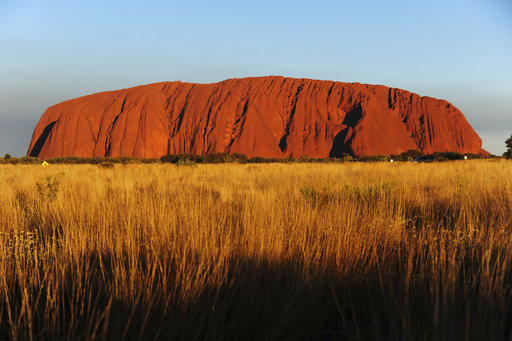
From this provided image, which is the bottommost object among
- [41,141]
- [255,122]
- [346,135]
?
[41,141]

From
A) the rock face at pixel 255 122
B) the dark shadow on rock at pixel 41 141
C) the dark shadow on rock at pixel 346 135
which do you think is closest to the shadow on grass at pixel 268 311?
the rock face at pixel 255 122

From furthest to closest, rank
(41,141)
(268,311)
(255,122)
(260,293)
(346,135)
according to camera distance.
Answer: (41,141) < (255,122) < (346,135) < (260,293) < (268,311)

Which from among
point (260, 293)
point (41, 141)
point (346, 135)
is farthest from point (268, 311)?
point (41, 141)

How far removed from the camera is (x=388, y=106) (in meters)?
80.2

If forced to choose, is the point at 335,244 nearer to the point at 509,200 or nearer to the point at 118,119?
the point at 509,200

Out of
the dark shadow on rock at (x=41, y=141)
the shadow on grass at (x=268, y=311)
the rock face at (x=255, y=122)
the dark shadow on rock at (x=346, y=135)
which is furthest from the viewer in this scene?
the dark shadow on rock at (x=41, y=141)

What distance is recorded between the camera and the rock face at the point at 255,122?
68.1m

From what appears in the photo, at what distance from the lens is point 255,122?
230ft

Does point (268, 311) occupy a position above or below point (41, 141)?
below

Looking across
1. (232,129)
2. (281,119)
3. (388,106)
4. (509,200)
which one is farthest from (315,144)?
(509,200)

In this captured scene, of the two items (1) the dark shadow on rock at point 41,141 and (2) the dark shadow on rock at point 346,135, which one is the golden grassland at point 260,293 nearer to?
(2) the dark shadow on rock at point 346,135

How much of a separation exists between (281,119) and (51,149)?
191 feet

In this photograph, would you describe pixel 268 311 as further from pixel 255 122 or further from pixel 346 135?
pixel 255 122

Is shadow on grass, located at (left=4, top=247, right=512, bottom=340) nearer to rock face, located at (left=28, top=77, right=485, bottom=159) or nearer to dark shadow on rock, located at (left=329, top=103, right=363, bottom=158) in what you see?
rock face, located at (left=28, top=77, right=485, bottom=159)
